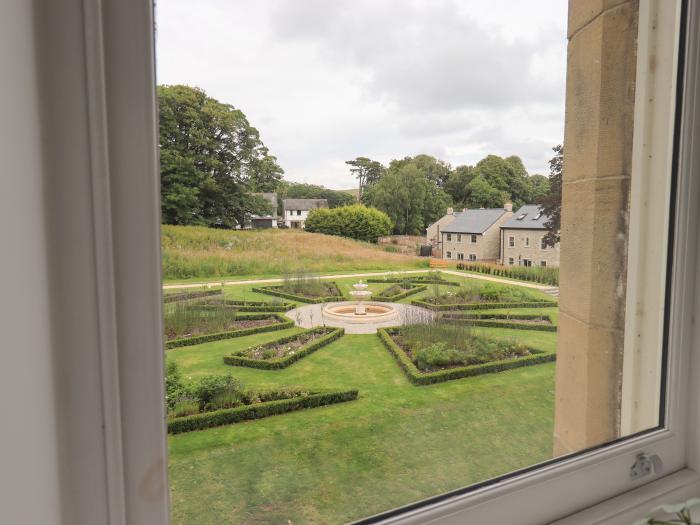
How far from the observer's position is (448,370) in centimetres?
120

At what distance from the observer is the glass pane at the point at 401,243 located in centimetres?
75

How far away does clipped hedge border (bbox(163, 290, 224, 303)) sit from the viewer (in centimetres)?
65

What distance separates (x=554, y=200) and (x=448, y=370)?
595 millimetres

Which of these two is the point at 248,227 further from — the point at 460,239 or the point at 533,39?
the point at 533,39

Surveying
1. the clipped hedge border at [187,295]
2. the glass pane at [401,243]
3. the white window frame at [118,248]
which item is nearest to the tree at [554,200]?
the glass pane at [401,243]

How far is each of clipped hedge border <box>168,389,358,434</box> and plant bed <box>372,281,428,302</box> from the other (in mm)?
244

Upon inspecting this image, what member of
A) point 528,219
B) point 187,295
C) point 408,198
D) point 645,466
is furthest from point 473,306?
point 187,295

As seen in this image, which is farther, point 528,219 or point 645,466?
point 528,219

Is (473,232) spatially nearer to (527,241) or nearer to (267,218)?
(527,241)

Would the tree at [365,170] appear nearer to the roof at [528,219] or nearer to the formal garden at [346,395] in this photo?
the formal garden at [346,395]

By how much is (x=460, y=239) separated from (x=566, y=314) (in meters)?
0.50

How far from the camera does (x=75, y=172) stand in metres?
0.40

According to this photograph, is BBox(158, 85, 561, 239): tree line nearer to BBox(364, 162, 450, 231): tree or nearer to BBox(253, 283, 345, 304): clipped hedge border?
BBox(364, 162, 450, 231): tree

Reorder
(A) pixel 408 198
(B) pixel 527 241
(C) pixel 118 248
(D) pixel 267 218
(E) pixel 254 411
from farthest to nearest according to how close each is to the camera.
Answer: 1. (B) pixel 527 241
2. (A) pixel 408 198
3. (E) pixel 254 411
4. (D) pixel 267 218
5. (C) pixel 118 248
